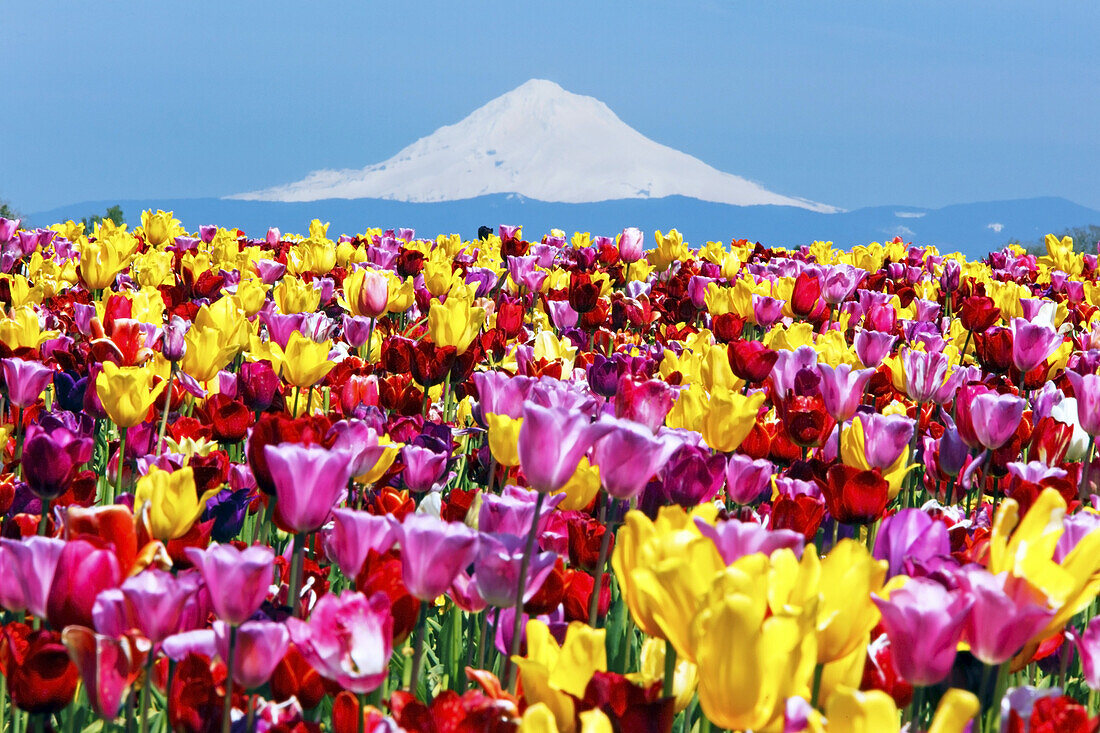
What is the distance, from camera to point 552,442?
6.84ft

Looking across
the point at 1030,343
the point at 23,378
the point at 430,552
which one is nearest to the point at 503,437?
the point at 430,552

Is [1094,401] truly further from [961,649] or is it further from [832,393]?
[961,649]

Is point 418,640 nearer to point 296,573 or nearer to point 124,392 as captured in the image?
point 296,573

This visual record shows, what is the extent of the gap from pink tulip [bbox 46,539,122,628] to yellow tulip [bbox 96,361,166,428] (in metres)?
1.65

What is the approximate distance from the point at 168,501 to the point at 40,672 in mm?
569

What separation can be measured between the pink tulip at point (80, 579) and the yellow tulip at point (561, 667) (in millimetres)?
626

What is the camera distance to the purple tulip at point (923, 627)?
4.84 feet

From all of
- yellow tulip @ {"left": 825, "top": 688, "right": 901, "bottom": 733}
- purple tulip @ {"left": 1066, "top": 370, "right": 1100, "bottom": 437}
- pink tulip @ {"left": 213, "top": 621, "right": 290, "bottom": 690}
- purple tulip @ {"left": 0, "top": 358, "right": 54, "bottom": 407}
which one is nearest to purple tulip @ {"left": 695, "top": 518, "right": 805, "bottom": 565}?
yellow tulip @ {"left": 825, "top": 688, "right": 901, "bottom": 733}

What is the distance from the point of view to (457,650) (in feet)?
8.74

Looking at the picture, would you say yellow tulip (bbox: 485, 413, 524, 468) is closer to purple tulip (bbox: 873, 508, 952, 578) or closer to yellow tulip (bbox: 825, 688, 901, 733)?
purple tulip (bbox: 873, 508, 952, 578)

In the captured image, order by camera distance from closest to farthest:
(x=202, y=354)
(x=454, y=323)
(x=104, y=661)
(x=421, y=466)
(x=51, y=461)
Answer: (x=104, y=661) → (x=51, y=461) → (x=421, y=466) → (x=202, y=354) → (x=454, y=323)

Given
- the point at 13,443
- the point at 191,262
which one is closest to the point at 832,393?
the point at 13,443

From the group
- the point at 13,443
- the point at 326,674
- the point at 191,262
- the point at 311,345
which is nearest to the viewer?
the point at 326,674

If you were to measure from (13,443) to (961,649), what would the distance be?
11.5 feet
